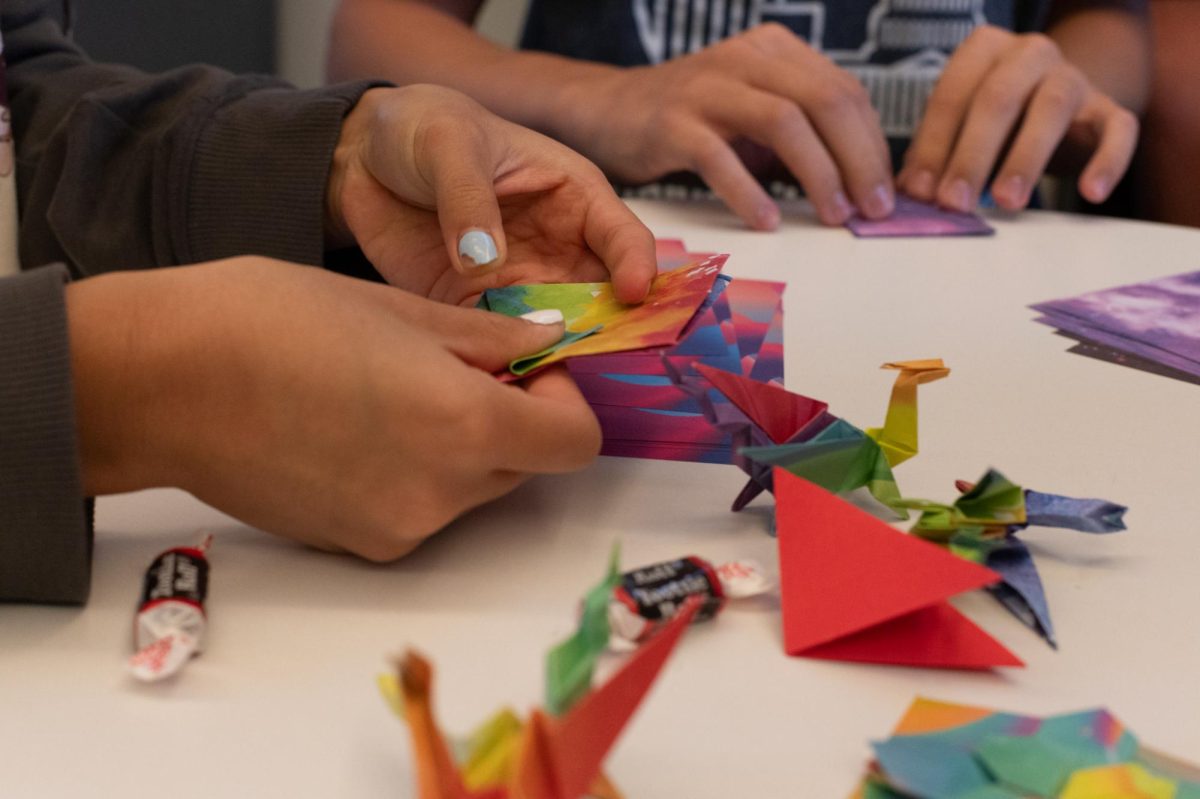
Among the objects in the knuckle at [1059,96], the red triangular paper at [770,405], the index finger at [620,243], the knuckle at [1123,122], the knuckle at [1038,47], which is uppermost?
the knuckle at [1038,47]

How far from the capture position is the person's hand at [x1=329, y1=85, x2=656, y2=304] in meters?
0.60

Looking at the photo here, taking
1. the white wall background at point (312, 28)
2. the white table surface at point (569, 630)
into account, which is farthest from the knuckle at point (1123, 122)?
the white wall background at point (312, 28)

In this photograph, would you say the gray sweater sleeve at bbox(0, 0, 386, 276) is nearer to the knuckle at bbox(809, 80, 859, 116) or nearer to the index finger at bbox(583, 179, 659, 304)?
the index finger at bbox(583, 179, 659, 304)

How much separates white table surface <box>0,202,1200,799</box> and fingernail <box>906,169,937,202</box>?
463 mm

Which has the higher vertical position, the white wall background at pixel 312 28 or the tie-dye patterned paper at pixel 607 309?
the tie-dye patterned paper at pixel 607 309

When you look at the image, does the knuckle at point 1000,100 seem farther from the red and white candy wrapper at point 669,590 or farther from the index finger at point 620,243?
the red and white candy wrapper at point 669,590

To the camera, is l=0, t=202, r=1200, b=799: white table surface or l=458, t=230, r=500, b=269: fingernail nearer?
l=0, t=202, r=1200, b=799: white table surface

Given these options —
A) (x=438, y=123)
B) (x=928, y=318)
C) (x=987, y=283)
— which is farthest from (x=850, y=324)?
(x=438, y=123)

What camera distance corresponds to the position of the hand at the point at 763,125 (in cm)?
95

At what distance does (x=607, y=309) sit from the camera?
547 mm

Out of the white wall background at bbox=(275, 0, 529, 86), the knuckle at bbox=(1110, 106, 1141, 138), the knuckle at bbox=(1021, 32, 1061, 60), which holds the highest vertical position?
the knuckle at bbox=(1021, 32, 1061, 60)

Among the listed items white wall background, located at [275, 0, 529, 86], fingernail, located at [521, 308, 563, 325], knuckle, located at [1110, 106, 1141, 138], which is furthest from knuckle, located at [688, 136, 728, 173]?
white wall background, located at [275, 0, 529, 86]

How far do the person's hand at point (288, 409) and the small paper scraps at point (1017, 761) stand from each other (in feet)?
0.56

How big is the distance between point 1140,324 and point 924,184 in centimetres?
34
